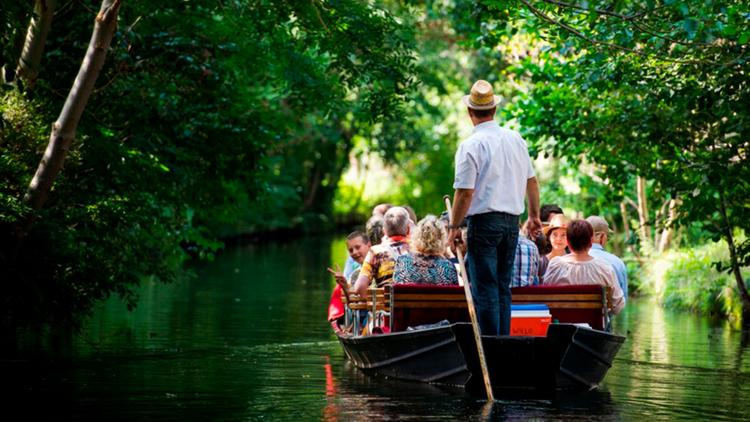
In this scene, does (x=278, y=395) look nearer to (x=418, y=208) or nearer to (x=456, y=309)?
(x=456, y=309)

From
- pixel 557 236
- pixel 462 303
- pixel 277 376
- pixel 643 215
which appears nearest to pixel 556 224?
pixel 557 236

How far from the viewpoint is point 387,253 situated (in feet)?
36.5

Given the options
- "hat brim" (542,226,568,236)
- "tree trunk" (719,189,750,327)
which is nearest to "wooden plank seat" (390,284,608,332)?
"hat brim" (542,226,568,236)

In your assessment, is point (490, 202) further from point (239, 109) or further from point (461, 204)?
point (239, 109)

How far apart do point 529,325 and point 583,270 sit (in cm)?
66

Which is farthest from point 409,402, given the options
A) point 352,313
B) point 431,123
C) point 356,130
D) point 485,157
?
point 431,123

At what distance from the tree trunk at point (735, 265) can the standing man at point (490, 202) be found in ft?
14.6

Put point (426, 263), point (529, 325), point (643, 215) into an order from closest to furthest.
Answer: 1. point (529, 325)
2. point (426, 263)
3. point (643, 215)

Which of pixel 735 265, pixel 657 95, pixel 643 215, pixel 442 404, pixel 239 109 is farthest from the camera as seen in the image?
pixel 643 215

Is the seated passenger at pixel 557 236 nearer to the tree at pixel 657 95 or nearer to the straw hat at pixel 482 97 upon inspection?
the tree at pixel 657 95

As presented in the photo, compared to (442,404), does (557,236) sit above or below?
above

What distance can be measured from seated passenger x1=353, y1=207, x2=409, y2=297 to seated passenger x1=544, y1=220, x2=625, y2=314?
132 cm

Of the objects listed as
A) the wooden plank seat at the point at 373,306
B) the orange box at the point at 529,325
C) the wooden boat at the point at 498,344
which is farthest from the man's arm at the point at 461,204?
the wooden plank seat at the point at 373,306

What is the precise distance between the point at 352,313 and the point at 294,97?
5111 mm
